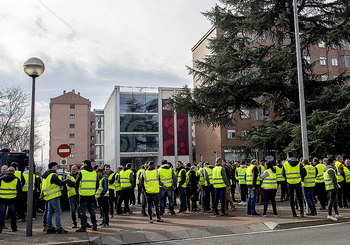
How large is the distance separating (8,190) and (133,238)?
4.35m

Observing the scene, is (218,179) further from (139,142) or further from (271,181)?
(139,142)

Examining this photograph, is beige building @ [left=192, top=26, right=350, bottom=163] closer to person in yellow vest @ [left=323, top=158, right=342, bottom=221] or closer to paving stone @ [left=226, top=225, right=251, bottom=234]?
person in yellow vest @ [left=323, top=158, right=342, bottom=221]

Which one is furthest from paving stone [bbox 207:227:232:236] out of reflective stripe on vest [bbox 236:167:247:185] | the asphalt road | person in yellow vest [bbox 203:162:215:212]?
reflective stripe on vest [bbox 236:167:247:185]

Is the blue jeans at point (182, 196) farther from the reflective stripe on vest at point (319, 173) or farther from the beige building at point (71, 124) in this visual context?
the beige building at point (71, 124)

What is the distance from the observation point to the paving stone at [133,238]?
8.95 m

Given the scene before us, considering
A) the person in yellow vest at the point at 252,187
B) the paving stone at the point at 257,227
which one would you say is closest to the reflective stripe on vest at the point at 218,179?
the person in yellow vest at the point at 252,187

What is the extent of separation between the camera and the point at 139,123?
51.2 metres

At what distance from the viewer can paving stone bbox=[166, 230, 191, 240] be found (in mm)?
9303

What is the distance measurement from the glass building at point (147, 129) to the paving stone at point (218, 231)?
40.4 m

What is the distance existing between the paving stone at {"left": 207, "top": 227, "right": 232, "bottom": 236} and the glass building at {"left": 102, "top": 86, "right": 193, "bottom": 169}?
4039 centimetres

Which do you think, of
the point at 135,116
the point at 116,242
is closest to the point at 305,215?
the point at 116,242

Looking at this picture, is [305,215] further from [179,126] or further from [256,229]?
[179,126]

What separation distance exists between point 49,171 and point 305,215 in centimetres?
865

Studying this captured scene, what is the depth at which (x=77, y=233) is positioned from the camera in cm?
966
